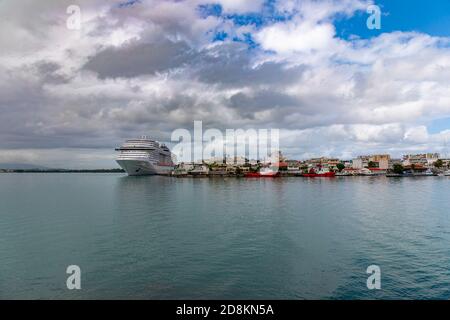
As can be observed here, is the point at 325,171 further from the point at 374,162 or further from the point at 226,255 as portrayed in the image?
the point at 226,255

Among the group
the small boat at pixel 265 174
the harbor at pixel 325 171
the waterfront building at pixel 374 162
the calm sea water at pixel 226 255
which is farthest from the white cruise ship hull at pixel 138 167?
the waterfront building at pixel 374 162

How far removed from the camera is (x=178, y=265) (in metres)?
15.0

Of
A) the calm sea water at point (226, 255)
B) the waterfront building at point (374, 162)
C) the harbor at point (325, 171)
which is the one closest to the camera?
the calm sea water at point (226, 255)

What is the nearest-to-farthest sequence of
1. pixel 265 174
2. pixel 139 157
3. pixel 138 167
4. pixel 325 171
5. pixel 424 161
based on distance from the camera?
pixel 139 157
pixel 138 167
pixel 265 174
pixel 325 171
pixel 424 161

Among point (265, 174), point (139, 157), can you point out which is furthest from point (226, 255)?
point (265, 174)

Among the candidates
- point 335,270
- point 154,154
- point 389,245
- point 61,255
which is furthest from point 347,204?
point 154,154

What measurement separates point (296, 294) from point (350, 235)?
10751 millimetres

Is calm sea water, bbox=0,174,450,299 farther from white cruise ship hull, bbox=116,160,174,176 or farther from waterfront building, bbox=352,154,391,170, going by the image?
waterfront building, bbox=352,154,391,170

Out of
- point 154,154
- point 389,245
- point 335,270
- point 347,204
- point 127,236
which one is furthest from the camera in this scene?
point 154,154

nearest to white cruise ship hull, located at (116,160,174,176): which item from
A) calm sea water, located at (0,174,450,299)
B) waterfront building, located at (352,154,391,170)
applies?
calm sea water, located at (0,174,450,299)

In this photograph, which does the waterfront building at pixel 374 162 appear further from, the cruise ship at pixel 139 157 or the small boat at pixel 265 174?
the cruise ship at pixel 139 157

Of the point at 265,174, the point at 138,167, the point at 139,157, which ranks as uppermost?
the point at 139,157

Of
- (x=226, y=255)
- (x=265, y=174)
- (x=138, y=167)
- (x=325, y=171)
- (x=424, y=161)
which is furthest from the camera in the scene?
(x=424, y=161)
